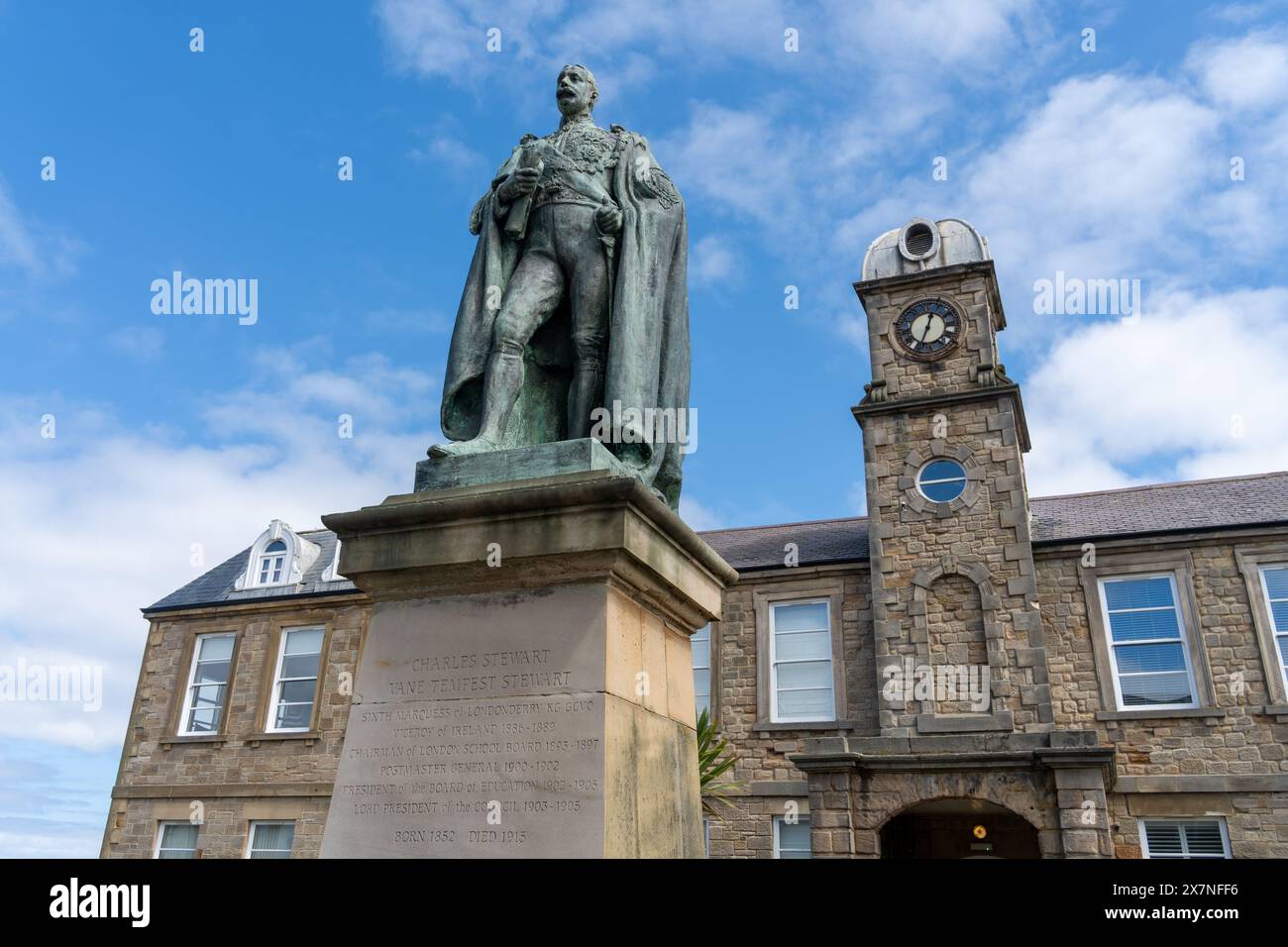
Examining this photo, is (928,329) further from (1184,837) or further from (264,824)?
(264,824)

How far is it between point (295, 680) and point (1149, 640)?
54.0 ft

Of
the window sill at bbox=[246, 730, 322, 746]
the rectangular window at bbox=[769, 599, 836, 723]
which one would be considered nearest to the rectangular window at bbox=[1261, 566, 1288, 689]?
the rectangular window at bbox=[769, 599, 836, 723]

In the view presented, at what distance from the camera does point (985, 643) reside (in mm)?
16047

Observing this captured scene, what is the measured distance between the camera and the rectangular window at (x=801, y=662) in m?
17.3

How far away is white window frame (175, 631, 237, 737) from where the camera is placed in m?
20.5

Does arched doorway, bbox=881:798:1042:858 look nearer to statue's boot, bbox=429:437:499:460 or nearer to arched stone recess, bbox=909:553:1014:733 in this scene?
arched stone recess, bbox=909:553:1014:733

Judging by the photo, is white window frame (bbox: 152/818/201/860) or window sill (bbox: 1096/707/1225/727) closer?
window sill (bbox: 1096/707/1225/727)

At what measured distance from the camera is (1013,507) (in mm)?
16703

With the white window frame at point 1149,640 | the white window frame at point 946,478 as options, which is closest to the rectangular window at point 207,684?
the white window frame at point 946,478

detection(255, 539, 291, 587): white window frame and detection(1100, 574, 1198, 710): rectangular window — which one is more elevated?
detection(255, 539, 291, 587): white window frame

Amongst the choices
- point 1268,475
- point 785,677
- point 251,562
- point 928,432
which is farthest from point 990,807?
point 251,562

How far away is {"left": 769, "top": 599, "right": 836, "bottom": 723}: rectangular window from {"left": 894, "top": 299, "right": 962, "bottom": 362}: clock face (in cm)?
517

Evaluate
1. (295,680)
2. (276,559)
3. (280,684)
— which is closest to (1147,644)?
(295,680)

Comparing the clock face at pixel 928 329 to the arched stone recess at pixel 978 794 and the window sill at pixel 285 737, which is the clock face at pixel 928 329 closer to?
the arched stone recess at pixel 978 794
